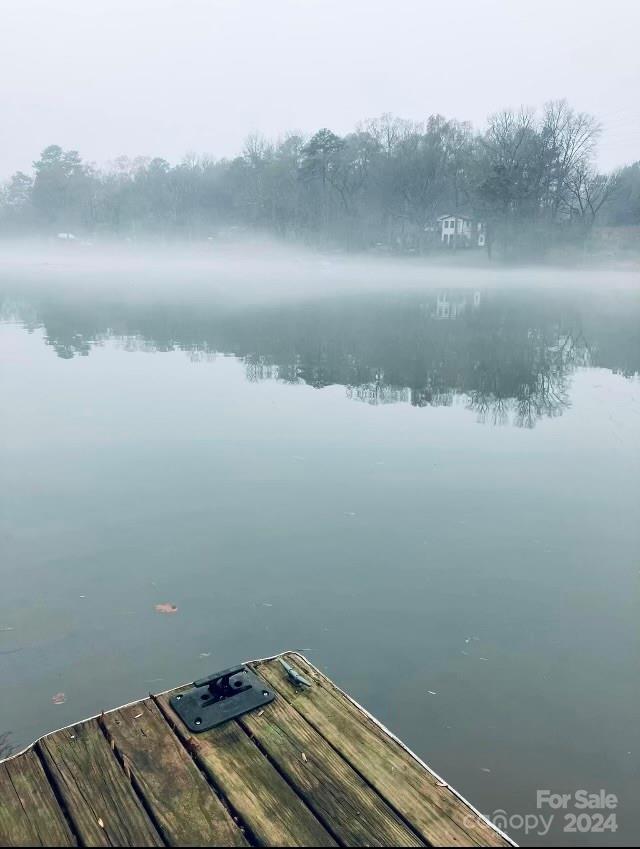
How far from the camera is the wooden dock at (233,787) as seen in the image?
9.00 ft

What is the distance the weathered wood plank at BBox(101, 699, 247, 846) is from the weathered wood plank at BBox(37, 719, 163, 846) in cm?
5

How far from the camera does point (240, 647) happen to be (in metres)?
5.03

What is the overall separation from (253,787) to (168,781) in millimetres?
387

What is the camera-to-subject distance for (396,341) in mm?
21203

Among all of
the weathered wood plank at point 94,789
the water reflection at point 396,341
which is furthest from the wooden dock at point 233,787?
the water reflection at point 396,341

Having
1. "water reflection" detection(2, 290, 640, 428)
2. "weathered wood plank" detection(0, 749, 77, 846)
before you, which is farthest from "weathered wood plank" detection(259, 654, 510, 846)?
"water reflection" detection(2, 290, 640, 428)

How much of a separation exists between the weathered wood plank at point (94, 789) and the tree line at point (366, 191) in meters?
79.8

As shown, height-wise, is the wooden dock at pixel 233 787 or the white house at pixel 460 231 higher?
the white house at pixel 460 231

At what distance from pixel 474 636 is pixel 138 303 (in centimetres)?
3020

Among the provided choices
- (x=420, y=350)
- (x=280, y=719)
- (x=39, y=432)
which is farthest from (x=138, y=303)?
(x=280, y=719)

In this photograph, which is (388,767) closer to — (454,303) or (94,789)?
(94,789)

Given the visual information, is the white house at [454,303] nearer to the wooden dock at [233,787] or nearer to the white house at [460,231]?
the wooden dock at [233,787]

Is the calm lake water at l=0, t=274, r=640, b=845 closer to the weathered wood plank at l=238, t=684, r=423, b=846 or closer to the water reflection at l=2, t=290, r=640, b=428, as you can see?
the water reflection at l=2, t=290, r=640, b=428

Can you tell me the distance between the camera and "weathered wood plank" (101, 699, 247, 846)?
274 cm
